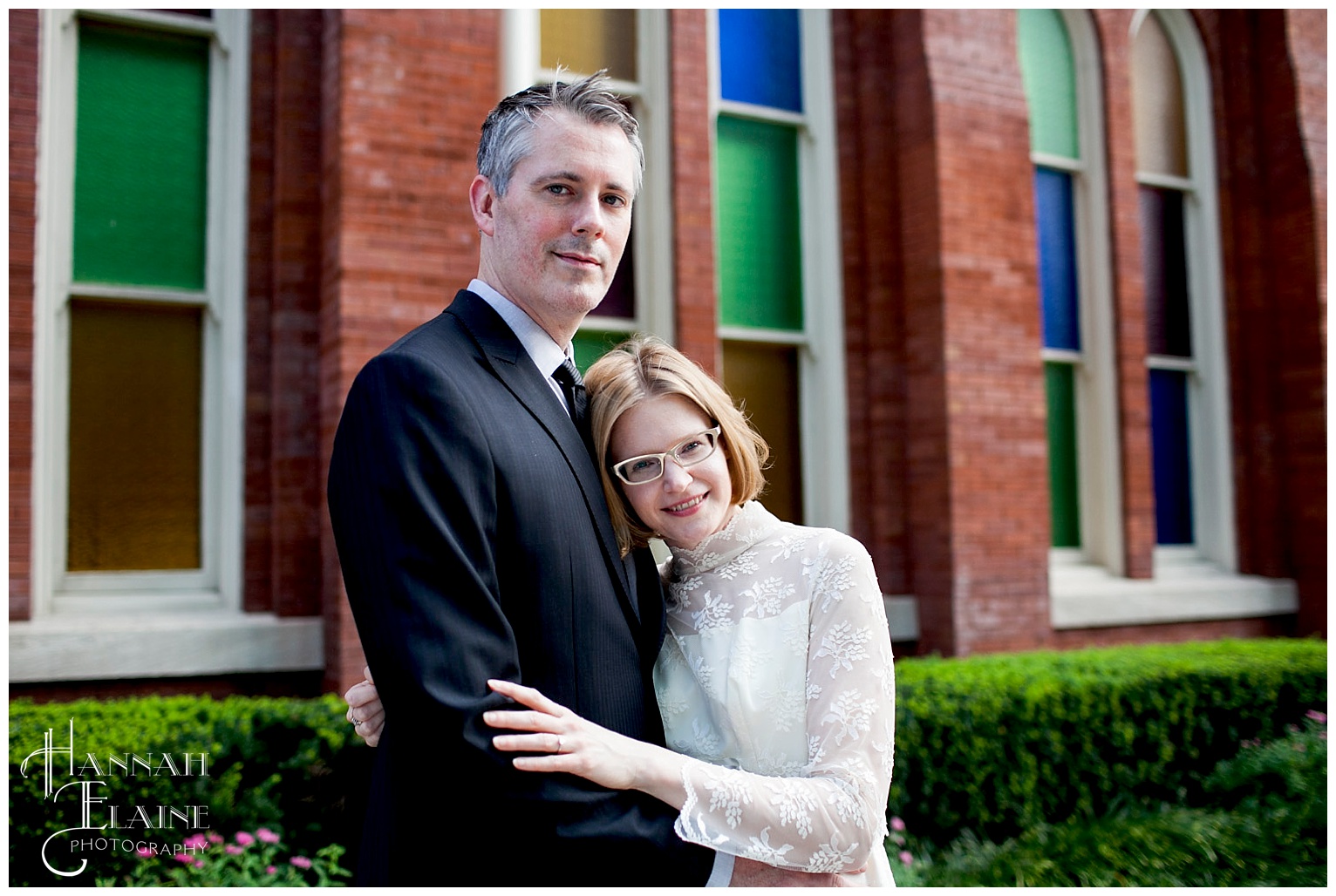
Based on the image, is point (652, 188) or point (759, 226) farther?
point (759, 226)

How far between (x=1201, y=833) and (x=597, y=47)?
5.62 metres

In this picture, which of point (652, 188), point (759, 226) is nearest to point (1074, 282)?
point (759, 226)

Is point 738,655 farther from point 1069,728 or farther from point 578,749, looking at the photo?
point 1069,728

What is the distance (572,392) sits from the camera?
79.7 inches

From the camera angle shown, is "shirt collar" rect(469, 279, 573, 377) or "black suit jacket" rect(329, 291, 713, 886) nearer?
"black suit jacket" rect(329, 291, 713, 886)

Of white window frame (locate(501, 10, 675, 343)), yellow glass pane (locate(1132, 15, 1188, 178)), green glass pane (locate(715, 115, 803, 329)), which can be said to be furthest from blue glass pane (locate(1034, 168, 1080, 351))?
white window frame (locate(501, 10, 675, 343))

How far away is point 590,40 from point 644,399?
5.24 meters

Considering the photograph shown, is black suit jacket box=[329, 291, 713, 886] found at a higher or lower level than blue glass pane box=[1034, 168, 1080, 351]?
lower

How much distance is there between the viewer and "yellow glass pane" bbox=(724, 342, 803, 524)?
23.2 ft

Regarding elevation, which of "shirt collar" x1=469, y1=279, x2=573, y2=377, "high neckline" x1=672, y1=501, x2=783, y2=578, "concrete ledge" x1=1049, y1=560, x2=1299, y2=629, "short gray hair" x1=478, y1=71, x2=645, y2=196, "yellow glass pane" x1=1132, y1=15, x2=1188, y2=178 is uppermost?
"yellow glass pane" x1=1132, y1=15, x2=1188, y2=178

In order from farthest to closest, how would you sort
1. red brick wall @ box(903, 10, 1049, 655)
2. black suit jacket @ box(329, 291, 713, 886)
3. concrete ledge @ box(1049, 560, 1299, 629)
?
concrete ledge @ box(1049, 560, 1299, 629) → red brick wall @ box(903, 10, 1049, 655) → black suit jacket @ box(329, 291, 713, 886)

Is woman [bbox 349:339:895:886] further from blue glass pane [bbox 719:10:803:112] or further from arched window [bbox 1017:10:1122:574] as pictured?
arched window [bbox 1017:10:1122:574]

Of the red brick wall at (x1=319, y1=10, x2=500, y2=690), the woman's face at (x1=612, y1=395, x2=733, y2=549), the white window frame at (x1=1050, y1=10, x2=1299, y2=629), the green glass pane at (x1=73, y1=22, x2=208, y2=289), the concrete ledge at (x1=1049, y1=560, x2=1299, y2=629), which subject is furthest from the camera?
the white window frame at (x1=1050, y1=10, x2=1299, y2=629)

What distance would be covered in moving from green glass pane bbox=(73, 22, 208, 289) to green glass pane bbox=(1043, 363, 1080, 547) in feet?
20.0
